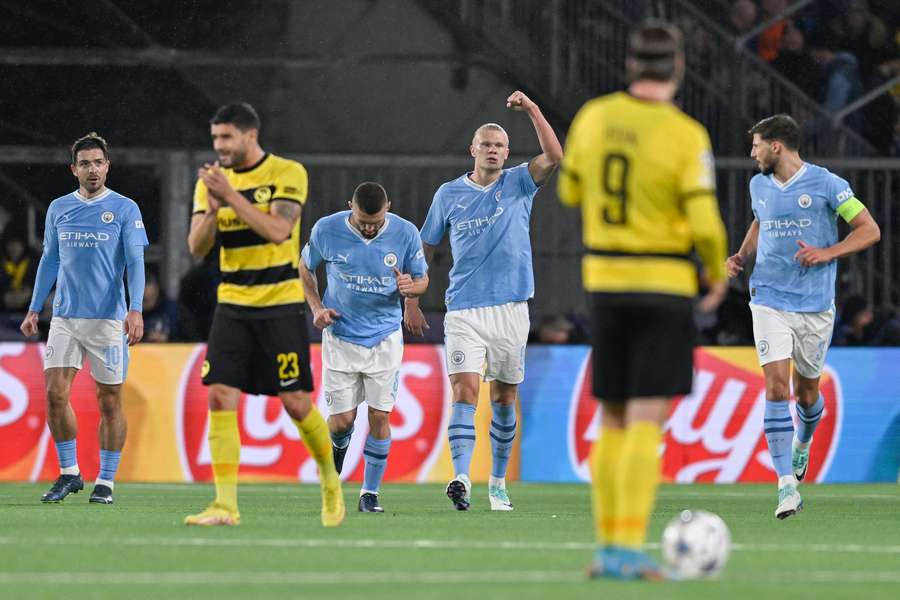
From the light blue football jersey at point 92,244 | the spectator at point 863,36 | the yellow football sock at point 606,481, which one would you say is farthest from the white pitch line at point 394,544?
the spectator at point 863,36

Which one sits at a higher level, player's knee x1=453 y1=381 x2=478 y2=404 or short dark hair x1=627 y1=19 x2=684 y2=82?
short dark hair x1=627 y1=19 x2=684 y2=82

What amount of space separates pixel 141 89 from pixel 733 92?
20.4ft

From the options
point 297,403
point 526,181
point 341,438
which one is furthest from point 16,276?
point 297,403

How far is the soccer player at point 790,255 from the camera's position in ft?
36.4

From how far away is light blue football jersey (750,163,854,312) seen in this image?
36.8ft

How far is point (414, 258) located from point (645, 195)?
495 centimetres

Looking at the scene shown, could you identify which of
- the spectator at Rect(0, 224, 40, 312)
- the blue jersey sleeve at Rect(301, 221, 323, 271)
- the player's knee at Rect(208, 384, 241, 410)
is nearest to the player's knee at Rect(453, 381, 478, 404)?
the blue jersey sleeve at Rect(301, 221, 323, 271)

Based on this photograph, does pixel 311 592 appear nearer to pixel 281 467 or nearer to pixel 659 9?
pixel 281 467

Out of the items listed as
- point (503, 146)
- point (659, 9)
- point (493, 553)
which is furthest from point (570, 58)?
point (493, 553)

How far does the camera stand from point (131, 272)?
1204 cm

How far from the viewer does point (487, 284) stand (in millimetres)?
→ 11703

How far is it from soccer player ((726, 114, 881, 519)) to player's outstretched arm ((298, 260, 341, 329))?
2.54 metres

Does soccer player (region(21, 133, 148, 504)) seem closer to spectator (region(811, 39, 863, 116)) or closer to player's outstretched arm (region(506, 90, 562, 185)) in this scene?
player's outstretched arm (region(506, 90, 562, 185))

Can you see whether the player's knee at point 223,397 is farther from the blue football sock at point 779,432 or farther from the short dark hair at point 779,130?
the short dark hair at point 779,130
